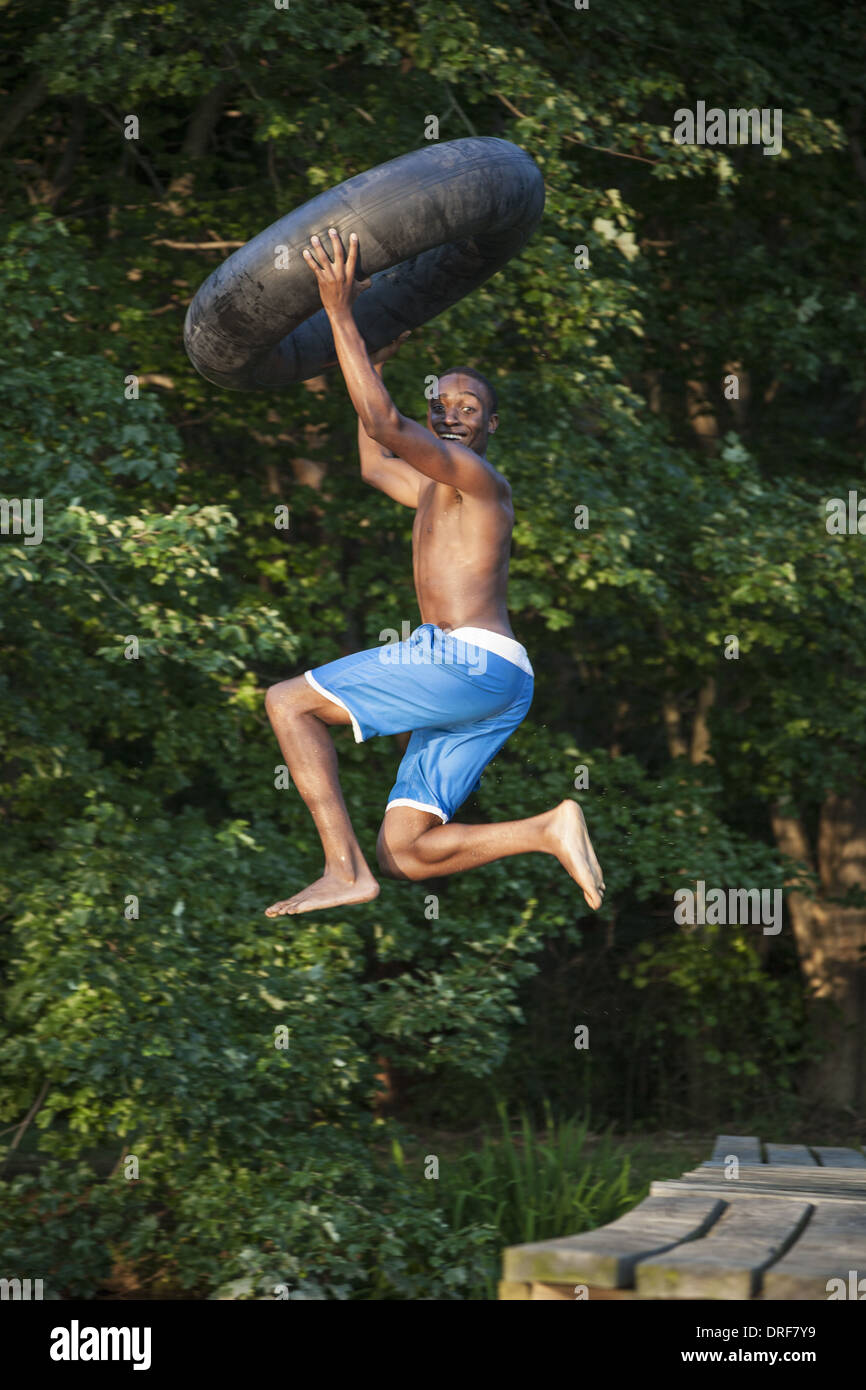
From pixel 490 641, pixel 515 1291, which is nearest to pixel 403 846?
pixel 490 641

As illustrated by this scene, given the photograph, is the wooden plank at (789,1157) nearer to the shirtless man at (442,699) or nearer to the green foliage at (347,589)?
the green foliage at (347,589)

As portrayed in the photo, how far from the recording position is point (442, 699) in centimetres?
451

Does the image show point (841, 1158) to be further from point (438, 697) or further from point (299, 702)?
point (299, 702)

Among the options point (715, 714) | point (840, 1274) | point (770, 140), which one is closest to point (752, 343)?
point (770, 140)

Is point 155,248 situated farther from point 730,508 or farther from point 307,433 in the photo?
point 730,508

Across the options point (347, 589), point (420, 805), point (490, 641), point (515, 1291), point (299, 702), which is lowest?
point (515, 1291)

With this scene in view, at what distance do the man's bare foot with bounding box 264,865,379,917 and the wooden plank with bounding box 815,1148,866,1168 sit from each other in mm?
2699

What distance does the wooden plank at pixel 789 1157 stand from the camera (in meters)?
6.45

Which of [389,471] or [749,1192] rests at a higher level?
[389,471]

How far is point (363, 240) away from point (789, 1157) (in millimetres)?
4170

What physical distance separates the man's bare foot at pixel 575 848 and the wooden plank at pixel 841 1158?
235cm

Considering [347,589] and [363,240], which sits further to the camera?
[347,589]

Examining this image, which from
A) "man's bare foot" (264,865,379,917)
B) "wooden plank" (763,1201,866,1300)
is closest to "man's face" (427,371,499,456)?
"man's bare foot" (264,865,379,917)

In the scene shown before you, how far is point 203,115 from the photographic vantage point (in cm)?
1044
